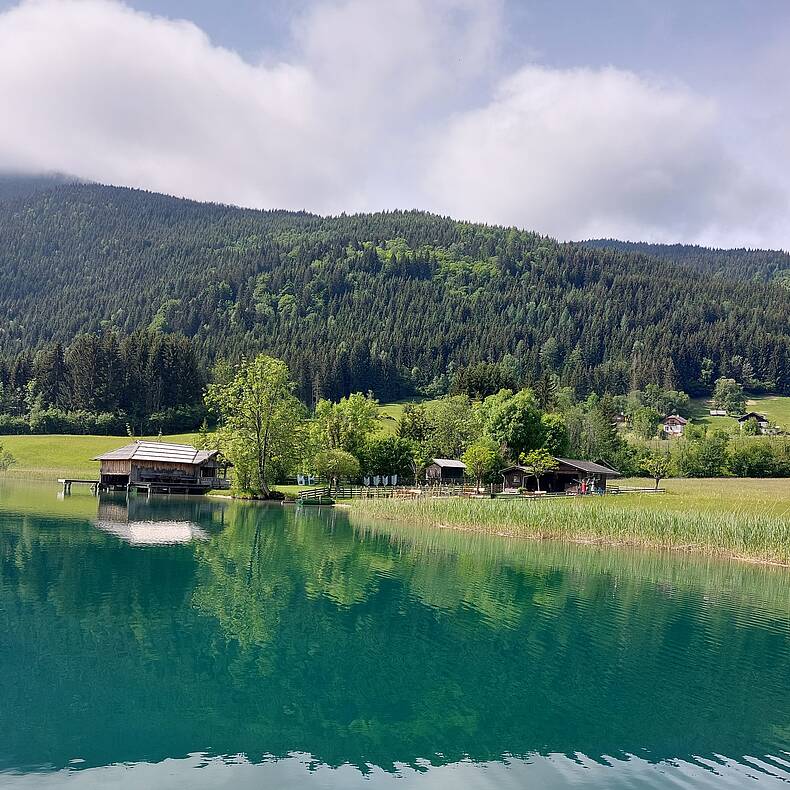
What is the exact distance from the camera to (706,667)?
2033 centimetres

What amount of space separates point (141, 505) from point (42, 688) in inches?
2119

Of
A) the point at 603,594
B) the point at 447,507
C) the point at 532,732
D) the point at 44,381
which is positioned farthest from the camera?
the point at 44,381

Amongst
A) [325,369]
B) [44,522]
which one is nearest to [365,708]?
[44,522]

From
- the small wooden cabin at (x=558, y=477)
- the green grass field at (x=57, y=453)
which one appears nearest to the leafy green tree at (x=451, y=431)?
the small wooden cabin at (x=558, y=477)

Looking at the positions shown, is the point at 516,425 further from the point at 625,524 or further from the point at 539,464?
the point at 625,524

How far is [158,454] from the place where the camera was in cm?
8738

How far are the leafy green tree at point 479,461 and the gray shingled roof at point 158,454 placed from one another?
1299 inches

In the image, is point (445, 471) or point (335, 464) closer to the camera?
point (335, 464)

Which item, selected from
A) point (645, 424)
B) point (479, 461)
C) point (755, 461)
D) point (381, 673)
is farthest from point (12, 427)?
point (755, 461)

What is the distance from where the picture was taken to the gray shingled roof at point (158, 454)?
283 ft

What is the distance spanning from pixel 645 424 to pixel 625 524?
350ft

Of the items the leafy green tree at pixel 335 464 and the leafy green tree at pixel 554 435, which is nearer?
the leafy green tree at pixel 335 464

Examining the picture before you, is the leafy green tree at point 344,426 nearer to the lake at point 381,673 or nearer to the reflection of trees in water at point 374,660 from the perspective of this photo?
the lake at point 381,673

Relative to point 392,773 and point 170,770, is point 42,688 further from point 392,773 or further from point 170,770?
point 392,773
